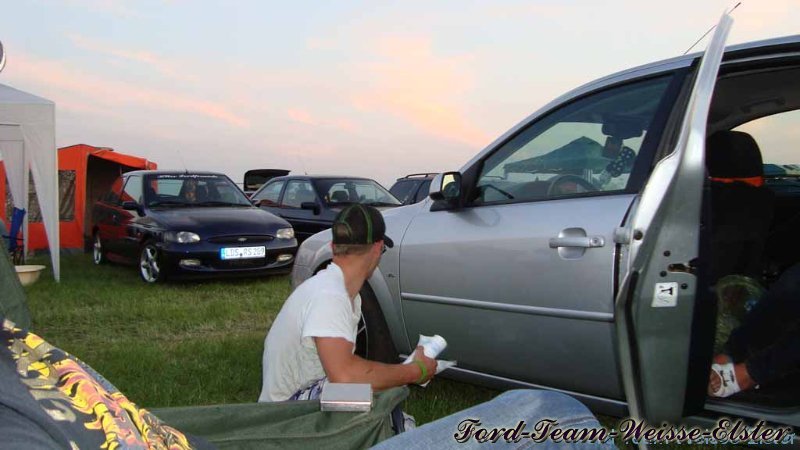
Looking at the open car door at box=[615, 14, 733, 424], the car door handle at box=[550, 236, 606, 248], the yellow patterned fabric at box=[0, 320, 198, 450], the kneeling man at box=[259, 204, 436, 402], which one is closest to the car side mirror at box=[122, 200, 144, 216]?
the kneeling man at box=[259, 204, 436, 402]

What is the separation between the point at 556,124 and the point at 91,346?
3963mm

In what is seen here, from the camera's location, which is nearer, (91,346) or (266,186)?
(91,346)

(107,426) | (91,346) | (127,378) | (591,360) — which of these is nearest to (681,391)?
(591,360)

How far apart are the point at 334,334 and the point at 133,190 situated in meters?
7.73

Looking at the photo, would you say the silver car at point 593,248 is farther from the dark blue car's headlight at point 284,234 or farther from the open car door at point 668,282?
the dark blue car's headlight at point 284,234

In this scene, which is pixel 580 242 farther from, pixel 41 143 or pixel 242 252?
pixel 41 143

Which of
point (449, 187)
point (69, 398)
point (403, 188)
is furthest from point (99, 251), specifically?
point (69, 398)

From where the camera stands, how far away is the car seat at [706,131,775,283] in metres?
3.01

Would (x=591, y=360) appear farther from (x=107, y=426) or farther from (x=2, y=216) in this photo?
(x=2, y=216)

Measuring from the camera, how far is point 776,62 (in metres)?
2.52

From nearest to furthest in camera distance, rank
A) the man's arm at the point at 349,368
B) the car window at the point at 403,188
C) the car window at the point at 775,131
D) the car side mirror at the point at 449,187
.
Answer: the man's arm at the point at 349,368 → the car side mirror at the point at 449,187 → the car window at the point at 775,131 → the car window at the point at 403,188

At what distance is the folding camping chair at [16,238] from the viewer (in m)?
8.95

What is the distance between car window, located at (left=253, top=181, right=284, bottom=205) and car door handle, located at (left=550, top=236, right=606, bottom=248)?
320 inches

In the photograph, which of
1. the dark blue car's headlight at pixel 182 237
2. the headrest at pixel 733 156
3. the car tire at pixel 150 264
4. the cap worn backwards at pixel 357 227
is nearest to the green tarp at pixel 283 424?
the cap worn backwards at pixel 357 227
